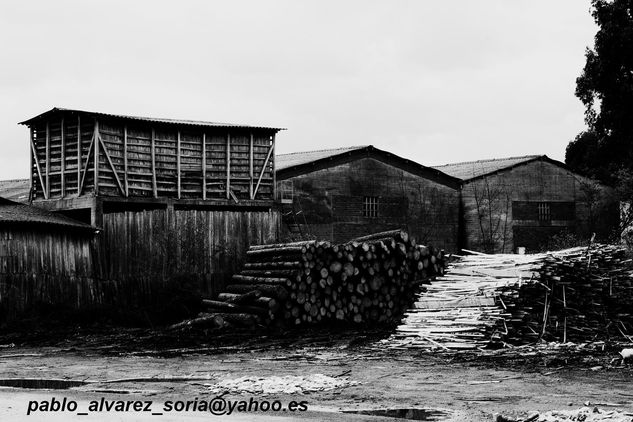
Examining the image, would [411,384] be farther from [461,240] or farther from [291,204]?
[461,240]

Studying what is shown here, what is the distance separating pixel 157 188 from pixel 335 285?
9.35 m

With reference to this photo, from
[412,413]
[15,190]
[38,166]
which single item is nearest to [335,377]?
[412,413]

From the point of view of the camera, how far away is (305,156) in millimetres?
42969

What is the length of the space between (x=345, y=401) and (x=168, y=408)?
6.97 feet

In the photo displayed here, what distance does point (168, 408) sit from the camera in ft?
35.4

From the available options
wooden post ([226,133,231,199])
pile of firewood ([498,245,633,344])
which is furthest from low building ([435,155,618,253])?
pile of firewood ([498,245,633,344])

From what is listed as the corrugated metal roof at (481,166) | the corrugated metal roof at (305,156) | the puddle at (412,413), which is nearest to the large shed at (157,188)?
the corrugated metal roof at (305,156)

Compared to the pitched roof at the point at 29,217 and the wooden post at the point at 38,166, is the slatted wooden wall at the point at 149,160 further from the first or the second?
the pitched roof at the point at 29,217

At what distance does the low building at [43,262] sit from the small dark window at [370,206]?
16.2 metres

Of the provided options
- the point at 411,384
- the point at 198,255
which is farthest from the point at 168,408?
the point at 198,255

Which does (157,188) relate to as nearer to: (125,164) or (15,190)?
(125,164)

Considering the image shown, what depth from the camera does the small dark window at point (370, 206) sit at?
40.7 m

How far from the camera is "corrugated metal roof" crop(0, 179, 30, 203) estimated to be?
1372 inches

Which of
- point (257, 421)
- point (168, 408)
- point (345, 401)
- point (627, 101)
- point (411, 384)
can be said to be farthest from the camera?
point (627, 101)
